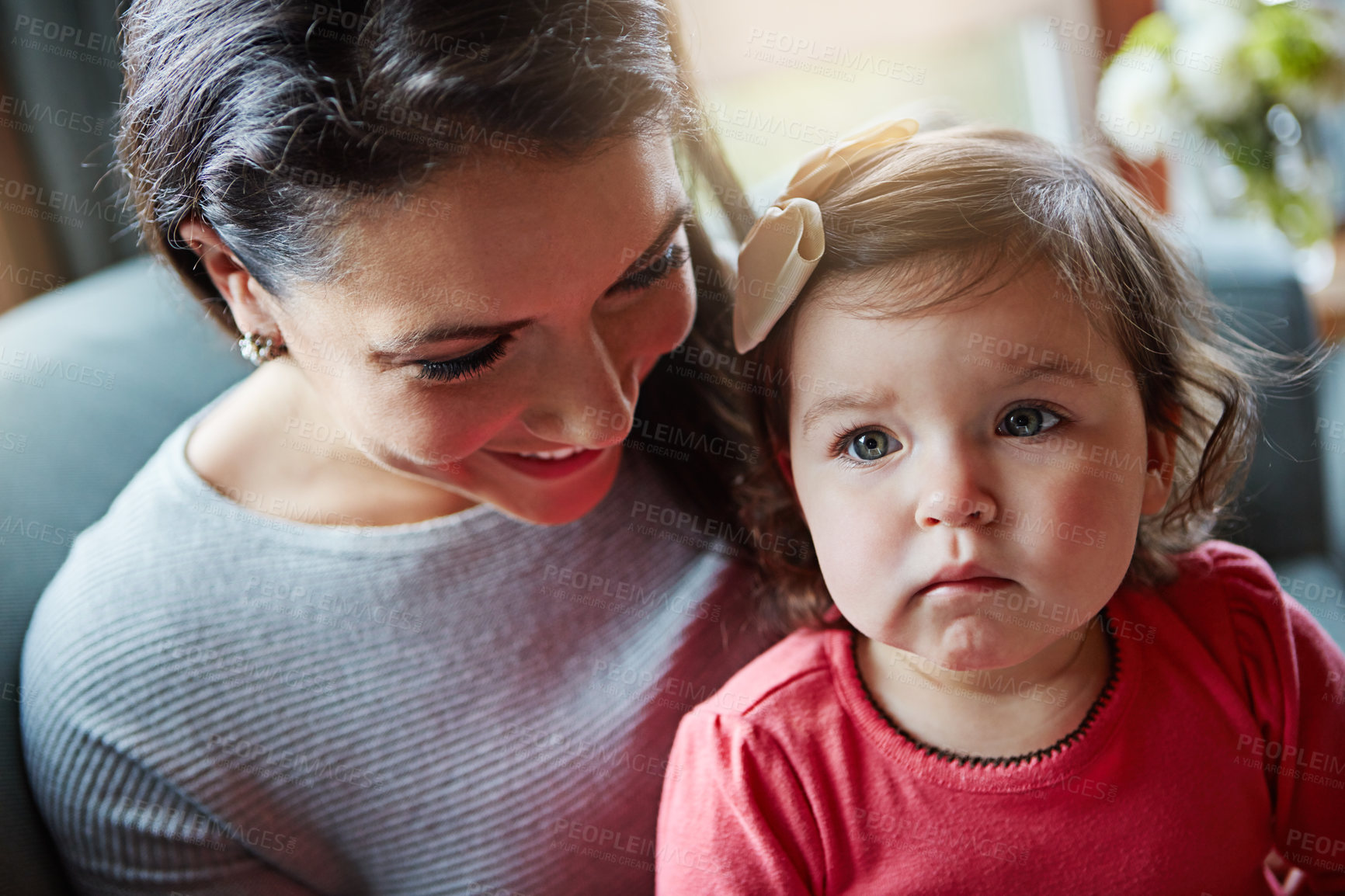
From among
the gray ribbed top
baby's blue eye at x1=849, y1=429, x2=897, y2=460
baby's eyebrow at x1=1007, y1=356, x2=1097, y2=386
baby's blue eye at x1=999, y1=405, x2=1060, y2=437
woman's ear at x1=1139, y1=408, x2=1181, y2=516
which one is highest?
baby's eyebrow at x1=1007, y1=356, x2=1097, y2=386

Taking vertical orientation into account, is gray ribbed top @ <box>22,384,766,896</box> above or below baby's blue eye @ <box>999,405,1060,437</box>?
below

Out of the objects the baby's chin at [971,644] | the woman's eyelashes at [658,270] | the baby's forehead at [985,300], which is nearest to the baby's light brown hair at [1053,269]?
the baby's forehead at [985,300]

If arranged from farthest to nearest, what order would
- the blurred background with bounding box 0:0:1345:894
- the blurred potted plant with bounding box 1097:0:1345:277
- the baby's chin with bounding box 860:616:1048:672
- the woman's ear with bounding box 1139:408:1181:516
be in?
1. the blurred potted plant with bounding box 1097:0:1345:277
2. the blurred background with bounding box 0:0:1345:894
3. the woman's ear with bounding box 1139:408:1181:516
4. the baby's chin with bounding box 860:616:1048:672

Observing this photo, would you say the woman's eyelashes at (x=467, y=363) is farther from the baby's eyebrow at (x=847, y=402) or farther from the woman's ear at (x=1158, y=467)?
the woman's ear at (x=1158, y=467)

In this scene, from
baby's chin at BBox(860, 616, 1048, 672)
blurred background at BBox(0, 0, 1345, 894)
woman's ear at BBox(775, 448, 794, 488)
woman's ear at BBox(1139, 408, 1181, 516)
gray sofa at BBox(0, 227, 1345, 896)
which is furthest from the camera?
blurred background at BBox(0, 0, 1345, 894)

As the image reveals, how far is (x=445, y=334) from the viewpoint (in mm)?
807

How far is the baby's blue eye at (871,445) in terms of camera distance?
78 cm

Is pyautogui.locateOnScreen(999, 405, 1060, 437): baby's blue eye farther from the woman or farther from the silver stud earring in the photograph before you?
the silver stud earring

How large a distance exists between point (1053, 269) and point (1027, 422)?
0.40ft

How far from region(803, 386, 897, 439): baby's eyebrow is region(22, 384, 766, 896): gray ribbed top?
38 centimetres

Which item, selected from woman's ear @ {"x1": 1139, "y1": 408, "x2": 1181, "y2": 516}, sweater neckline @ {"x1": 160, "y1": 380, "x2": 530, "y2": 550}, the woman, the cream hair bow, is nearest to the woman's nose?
the woman

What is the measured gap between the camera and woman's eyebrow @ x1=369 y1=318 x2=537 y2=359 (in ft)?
2.64

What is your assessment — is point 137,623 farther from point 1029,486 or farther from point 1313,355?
point 1313,355

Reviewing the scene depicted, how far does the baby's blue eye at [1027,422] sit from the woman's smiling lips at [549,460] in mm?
390
